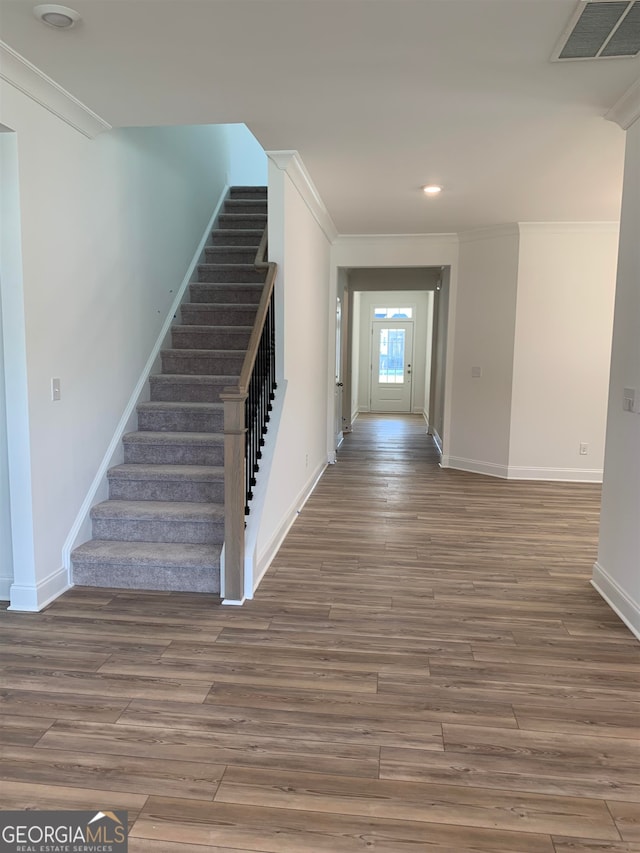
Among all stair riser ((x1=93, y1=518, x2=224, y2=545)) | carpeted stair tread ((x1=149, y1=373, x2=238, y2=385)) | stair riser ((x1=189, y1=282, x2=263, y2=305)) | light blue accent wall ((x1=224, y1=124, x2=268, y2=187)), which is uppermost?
light blue accent wall ((x1=224, y1=124, x2=268, y2=187))

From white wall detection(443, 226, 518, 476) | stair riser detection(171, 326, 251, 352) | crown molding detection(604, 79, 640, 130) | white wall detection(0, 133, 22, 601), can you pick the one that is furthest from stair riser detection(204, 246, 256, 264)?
crown molding detection(604, 79, 640, 130)

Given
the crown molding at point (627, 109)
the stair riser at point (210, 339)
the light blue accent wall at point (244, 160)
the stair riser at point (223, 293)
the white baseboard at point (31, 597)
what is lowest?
the white baseboard at point (31, 597)

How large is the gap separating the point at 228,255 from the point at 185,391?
6.07 ft

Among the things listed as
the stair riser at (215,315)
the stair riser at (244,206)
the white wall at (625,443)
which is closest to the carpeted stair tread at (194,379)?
the stair riser at (215,315)

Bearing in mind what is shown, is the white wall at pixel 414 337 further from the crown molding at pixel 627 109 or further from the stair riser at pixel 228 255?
the crown molding at pixel 627 109

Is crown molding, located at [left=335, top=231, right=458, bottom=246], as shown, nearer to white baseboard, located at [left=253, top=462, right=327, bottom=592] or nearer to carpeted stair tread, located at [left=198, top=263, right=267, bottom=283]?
carpeted stair tread, located at [left=198, top=263, right=267, bottom=283]

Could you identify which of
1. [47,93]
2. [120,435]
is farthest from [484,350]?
[47,93]

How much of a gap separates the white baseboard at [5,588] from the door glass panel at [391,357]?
34.3ft

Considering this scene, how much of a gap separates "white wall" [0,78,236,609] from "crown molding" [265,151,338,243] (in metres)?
1.02

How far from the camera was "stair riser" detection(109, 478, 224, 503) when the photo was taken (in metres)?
3.47

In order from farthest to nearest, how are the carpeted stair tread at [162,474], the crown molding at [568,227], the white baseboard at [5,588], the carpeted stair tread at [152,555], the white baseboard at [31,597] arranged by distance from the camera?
the crown molding at [568,227], the carpeted stair tread at [162,474], the carpeted stair tread at [152,555], the white baseboard at [5,588], the white baseboard at [31,597]

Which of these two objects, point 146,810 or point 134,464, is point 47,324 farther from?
point 146,810

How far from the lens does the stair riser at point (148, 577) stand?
120 inches

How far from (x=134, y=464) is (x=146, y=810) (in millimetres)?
2392
